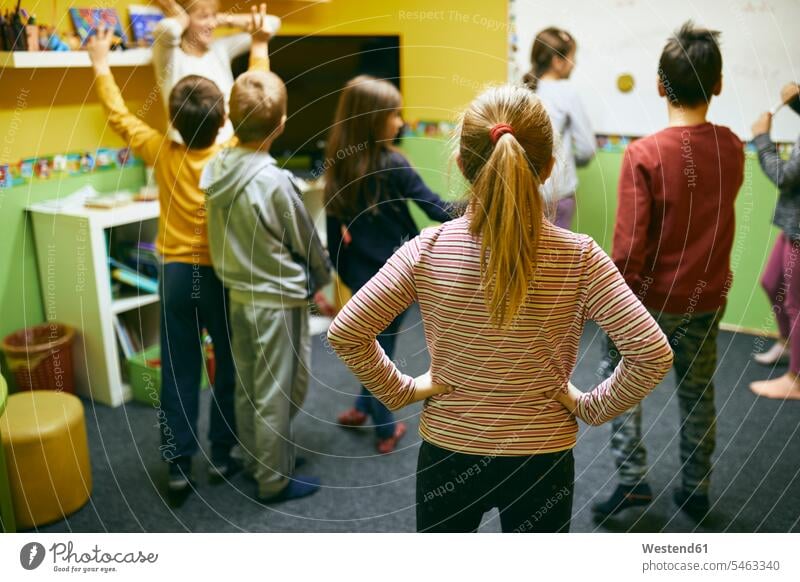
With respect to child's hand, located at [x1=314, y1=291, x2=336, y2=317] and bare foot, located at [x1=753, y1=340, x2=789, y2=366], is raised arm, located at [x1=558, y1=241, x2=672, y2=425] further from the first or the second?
child's hand, located at [x1=314, y1=291, x2=336, y2=317]

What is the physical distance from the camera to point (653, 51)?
255 centimetres

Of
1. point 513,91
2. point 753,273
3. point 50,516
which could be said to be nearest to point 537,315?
point 513,91

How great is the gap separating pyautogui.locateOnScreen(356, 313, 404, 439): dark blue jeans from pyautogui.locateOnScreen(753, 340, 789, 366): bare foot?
Result: 1.37 m

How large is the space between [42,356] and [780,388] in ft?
7.44

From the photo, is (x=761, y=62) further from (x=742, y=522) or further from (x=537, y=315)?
(x=537, y=315)

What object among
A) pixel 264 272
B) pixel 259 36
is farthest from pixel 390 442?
pixel 259 36

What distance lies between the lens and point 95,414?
2383 millimetres

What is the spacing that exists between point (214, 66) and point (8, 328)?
3.32 ft

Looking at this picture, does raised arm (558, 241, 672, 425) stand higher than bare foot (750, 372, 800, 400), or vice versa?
raised arm (558, 241, 672, 425)

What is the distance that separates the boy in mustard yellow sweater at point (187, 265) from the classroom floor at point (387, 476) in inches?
4.7

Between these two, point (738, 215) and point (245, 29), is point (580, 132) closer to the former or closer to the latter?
point (738, 215)

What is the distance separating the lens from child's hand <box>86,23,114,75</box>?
223 centimetres

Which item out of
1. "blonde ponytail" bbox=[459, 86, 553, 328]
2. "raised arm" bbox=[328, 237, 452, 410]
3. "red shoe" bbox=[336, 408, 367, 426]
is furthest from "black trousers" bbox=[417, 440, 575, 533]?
"red shoe" bbox=[336, 408, 367, 426]

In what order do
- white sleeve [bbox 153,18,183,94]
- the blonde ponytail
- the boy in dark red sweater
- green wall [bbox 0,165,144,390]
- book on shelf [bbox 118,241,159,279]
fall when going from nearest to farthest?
the blonde ponytail
the boy in dark red sweater
white sleeve [bbox 153,18,183,94]
green wall [bbox 0,165,144,390]
book on shelf [bbox 118,241,159,279]
